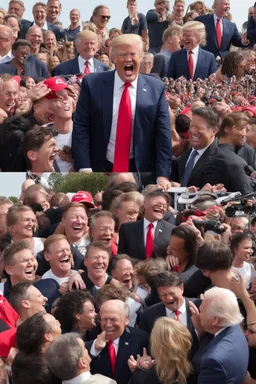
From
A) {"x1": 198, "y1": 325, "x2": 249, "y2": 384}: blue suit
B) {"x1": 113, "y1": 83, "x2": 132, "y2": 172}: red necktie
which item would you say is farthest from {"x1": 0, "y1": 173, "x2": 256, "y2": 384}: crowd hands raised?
{"x1": 113, "y1": 83, "x2": 132, "y2": 172}: red necktie

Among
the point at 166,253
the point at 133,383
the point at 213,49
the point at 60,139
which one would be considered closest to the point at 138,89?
the point at 60,139

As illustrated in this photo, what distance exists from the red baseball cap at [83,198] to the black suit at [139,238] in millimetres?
951

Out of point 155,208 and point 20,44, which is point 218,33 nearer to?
point 20,44

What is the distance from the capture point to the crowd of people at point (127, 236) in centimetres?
1023

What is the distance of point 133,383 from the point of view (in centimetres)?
1046

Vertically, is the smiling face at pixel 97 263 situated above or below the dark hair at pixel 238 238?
below

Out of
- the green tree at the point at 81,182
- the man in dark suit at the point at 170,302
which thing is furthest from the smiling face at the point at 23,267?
the green tree at the point at 81,182

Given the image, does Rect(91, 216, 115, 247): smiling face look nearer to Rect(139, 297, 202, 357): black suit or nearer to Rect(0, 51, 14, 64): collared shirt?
Rect(139, 297, 202, 357): black suit

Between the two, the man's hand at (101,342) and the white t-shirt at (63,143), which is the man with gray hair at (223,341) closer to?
the man's hand at (101,342)

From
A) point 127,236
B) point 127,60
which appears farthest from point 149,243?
point 127,60

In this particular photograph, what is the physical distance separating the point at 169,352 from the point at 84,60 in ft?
28.9

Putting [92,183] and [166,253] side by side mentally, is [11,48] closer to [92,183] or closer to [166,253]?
[92,183]

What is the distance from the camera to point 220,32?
21.4m

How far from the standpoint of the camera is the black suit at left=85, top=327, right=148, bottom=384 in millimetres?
10703
